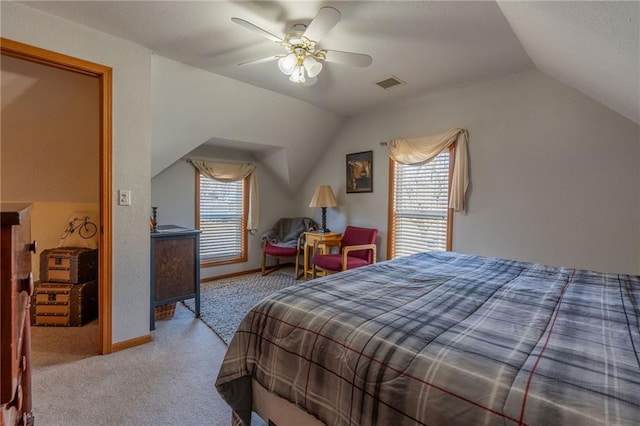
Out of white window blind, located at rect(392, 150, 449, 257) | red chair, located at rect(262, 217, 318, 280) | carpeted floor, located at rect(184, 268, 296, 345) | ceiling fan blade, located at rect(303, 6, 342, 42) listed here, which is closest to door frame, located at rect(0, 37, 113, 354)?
carpeted floor, located at rect(184, 268, 296, 345)

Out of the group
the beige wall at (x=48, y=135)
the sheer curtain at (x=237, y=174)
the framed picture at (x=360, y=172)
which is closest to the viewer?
the beige wall at (x=48, y=135)

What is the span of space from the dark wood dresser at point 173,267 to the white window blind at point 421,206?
248 centimetres

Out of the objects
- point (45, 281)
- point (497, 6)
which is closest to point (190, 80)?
point (45, 281)

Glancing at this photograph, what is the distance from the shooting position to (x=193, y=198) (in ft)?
14.0

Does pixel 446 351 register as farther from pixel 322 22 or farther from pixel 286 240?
pixel 286 240

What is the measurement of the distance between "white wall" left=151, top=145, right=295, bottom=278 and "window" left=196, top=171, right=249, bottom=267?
0.10 meters

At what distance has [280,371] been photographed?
125cm

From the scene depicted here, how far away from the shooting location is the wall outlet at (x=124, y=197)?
7.62 feet

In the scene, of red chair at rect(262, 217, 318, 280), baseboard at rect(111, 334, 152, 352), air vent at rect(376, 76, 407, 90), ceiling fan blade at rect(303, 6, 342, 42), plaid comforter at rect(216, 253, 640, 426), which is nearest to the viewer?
plaid comforter at rect(216, 253, 640, 426)

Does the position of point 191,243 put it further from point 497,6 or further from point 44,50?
point 497,6

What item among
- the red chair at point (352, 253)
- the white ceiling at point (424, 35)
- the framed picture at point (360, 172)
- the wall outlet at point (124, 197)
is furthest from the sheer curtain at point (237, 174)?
the wall outlet at point (124, 197)

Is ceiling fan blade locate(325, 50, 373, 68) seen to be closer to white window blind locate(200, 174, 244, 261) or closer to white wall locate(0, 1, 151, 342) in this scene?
white wall locate(0, 1, 151, 342)

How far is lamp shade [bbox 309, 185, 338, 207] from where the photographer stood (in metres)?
4.42

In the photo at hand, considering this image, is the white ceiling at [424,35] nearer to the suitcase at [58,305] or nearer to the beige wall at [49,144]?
the beige wall at [49,144]
